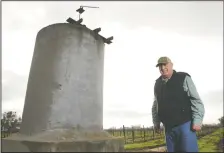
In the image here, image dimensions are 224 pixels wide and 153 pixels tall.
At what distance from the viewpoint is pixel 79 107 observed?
10.0 feet

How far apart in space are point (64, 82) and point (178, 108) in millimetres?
1434

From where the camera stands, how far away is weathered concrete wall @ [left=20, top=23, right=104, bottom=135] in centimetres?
295

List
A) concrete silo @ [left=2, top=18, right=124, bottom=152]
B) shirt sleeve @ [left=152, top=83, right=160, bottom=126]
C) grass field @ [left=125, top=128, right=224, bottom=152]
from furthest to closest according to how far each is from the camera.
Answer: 1. grass field @ [left=125, top=128, right=224, bottom=152]
2. shirt sleeve @ [left=152, top=83, right=160, bottom=126]
3. concrete silo @ [left=2, top=18, right=124, bottom=152]

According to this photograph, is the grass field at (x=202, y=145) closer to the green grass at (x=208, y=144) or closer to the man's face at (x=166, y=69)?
the green grass at (x=208, y=144)

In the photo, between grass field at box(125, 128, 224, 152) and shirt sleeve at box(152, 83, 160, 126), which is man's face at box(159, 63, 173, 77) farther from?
grass field at box(125, 128, 224, 152)

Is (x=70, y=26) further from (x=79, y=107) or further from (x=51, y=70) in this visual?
(x=79, y=107)

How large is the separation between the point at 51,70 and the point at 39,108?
0.49 m

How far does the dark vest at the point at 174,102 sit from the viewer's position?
296 cm

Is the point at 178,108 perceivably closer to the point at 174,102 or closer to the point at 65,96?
the point at 174,102

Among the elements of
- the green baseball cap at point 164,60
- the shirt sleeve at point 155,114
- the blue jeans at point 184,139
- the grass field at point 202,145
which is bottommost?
the grass field at point 202,145

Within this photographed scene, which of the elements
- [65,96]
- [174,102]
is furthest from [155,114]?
[65,96]

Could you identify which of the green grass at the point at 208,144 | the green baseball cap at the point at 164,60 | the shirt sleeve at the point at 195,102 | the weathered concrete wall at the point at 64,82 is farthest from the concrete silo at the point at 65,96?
the green grass at the point at 208,144

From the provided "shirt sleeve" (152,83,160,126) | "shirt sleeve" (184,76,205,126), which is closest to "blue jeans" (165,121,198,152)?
"shirt sleeve" (184,76,205,126)

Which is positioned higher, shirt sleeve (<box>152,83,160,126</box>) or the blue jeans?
shirt sleeve (<box>152,83,160,126</box>)
